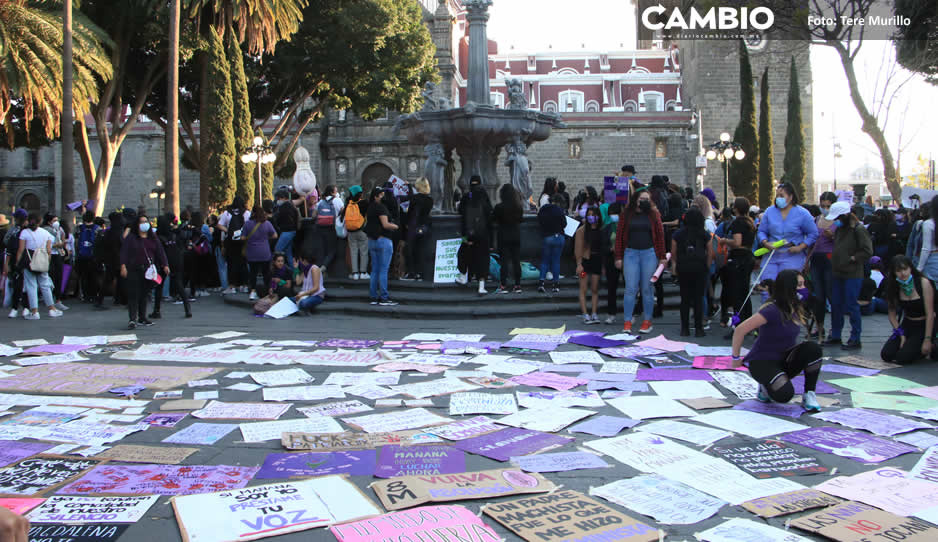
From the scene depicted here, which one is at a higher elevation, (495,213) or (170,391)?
(495,213)

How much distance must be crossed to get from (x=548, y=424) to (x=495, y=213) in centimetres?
591

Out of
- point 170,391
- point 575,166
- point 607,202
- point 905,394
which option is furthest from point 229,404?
point 575,166

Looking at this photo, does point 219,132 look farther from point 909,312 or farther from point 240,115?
point 909,312

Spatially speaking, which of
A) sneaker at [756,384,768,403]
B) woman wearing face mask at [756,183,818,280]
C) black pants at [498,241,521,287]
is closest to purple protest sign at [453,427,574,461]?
sneaker at [756,384,768,403]

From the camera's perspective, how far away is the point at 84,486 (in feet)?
13.5

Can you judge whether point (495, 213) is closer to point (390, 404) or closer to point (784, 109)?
→ point (390, 404)

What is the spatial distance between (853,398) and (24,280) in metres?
11.3

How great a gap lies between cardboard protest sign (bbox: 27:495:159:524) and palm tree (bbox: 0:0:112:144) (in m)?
16.2

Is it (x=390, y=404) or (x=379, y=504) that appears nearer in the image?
(x=379, y=504)

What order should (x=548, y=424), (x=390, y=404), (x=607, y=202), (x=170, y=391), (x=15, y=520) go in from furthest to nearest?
(x=607, y=202) → (x=170, y=391) → (x=390, y=404) → (x=548, y=424) → (x=15, y=520)

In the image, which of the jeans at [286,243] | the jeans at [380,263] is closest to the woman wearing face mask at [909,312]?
the jeans at [380,263]

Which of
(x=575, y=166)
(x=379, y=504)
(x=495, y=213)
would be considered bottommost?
(x=379, y=504)

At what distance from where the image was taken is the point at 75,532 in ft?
11.5

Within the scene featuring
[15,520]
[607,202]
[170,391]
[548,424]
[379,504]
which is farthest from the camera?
[607,202]
